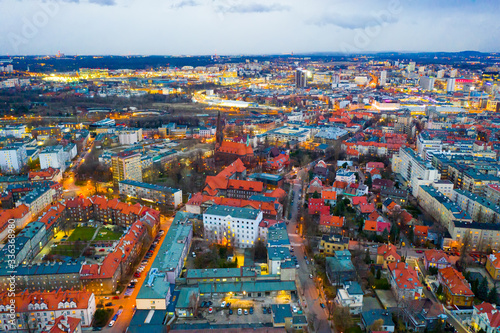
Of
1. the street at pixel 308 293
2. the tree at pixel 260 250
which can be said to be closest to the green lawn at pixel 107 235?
the tree at pixel 260 250

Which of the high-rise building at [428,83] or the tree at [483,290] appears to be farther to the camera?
the high-rise building at [428,83]

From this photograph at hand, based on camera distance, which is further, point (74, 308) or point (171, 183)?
point (171, 183)

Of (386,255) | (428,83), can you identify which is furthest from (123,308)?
(428,83)

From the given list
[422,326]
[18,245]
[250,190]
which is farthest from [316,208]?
[18,245]

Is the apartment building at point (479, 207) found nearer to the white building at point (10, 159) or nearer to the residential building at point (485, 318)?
the residential building at point (485, 318)

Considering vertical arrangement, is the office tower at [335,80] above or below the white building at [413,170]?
above

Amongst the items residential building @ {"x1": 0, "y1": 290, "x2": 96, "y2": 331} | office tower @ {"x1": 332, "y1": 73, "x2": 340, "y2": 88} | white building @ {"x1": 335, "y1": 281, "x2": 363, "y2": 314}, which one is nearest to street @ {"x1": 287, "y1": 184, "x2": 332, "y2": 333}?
white building @ {"x1": 335, "y1": 281, "x2": 363, "y2": 314}

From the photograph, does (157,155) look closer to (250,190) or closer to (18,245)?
(250,190)

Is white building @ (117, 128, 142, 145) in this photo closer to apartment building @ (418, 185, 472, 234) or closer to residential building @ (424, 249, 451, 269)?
apartment building @ (418, 185, 472, 234)
